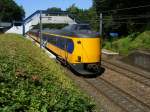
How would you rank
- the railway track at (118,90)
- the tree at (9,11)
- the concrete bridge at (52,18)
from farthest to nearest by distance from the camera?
the tree at (9,11), the concrete bridge at (52,18), the railway track at (118,90)

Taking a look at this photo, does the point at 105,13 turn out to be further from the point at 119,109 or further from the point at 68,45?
the point at 119,109

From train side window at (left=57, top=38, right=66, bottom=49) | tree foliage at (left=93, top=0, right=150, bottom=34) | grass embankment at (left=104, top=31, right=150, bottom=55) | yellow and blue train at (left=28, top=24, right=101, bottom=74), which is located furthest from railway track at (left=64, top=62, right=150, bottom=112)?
tree foliage at (left=93, top=0, right=150, bottom=34)

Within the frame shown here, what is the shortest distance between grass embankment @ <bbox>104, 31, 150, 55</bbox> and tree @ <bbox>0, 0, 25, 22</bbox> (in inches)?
3664

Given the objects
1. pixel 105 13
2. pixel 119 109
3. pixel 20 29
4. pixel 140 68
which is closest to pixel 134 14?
pixel 105 13

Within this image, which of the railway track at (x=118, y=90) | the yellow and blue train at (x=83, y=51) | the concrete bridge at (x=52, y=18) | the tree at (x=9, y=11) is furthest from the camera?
the tree at (x=9, y=11)

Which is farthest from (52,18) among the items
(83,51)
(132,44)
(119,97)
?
(119,97)

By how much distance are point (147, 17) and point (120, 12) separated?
6011 millimetres

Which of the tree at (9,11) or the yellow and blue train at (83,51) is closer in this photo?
the yellow and blue train at (83,51)

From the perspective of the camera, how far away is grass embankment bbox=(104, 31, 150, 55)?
4241 cm

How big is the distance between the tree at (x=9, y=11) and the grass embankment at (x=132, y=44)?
93068 mm

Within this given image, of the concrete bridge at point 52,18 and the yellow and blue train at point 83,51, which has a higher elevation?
the concrete bridge at point 52,18

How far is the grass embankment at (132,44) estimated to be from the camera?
42406mm

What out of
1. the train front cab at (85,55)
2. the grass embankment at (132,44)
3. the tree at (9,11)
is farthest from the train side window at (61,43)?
the tree at (9,11)

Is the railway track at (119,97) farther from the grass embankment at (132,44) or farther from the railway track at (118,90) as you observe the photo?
the grass embankment at (132,44)
